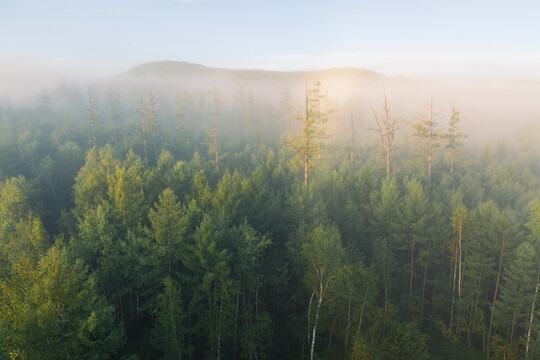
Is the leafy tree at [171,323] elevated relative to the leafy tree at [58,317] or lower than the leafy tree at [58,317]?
lower

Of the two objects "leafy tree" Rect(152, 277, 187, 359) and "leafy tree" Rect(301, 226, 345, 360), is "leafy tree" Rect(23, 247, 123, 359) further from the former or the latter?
"leafy tree" Rect(301, 226, 345, 360)

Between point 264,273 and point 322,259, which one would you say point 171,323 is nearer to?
point 264,273

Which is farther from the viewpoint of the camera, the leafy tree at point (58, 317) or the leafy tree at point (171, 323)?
the leafy tree at point (171, 323)

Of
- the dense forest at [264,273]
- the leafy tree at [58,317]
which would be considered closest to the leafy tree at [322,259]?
the dense forest at [264,273]

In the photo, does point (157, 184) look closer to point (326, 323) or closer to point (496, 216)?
point (326, 323)

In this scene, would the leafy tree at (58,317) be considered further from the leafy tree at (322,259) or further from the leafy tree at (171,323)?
the leafy tree at (322,259)

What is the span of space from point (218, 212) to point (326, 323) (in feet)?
40.9

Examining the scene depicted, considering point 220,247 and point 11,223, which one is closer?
point 220,247

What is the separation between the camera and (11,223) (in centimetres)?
2464

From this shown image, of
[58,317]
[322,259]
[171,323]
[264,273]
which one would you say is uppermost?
[58,317]

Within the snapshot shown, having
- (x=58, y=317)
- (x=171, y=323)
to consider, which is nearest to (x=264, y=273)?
(x=171, y=323)

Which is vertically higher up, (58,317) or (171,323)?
(58,317)

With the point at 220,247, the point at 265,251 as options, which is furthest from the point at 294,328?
the point at 220,247

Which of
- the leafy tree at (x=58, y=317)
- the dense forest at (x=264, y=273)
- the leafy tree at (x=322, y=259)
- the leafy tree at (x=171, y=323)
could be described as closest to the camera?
the leafy tree at (x=58, y=317)
